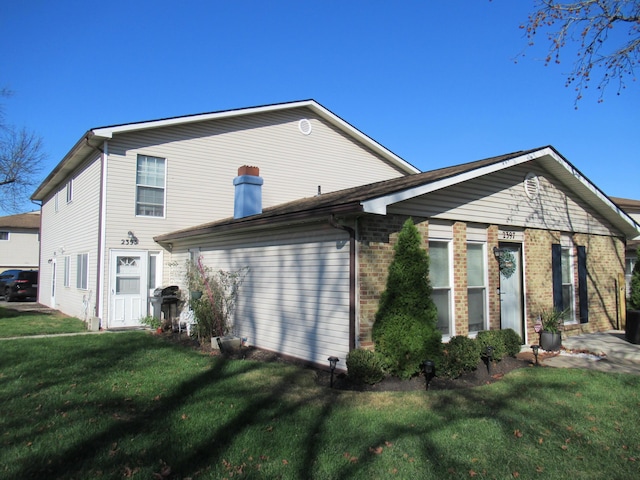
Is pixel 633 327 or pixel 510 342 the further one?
pixel 633 327

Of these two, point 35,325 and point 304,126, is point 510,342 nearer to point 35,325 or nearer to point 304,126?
point 304,126

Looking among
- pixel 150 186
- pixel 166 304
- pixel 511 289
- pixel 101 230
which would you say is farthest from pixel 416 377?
pixel 150 186

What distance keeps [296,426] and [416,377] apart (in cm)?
256

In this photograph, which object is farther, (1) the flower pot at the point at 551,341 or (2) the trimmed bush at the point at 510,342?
(1) the flower pot at the point at 551,341

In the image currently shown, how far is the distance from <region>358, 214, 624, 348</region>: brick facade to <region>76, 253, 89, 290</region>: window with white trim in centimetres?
1035

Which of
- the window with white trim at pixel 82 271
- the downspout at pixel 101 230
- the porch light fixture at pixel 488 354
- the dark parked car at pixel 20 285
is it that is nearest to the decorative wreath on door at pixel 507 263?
the porch light fixture at pixel 488 354

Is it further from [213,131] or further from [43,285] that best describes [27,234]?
[213,131]

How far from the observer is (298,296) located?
8344 mm

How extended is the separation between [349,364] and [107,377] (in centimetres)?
370

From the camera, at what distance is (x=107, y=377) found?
7.12m

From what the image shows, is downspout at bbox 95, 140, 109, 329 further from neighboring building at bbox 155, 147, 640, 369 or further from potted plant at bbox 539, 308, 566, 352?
potted plant at bbox 539, 308, 566, 352

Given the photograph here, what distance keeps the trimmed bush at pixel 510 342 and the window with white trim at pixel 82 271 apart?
11.8 m

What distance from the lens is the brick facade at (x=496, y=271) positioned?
23.9 ft

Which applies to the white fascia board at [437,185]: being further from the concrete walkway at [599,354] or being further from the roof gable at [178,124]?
the roof gable at [178,124]
